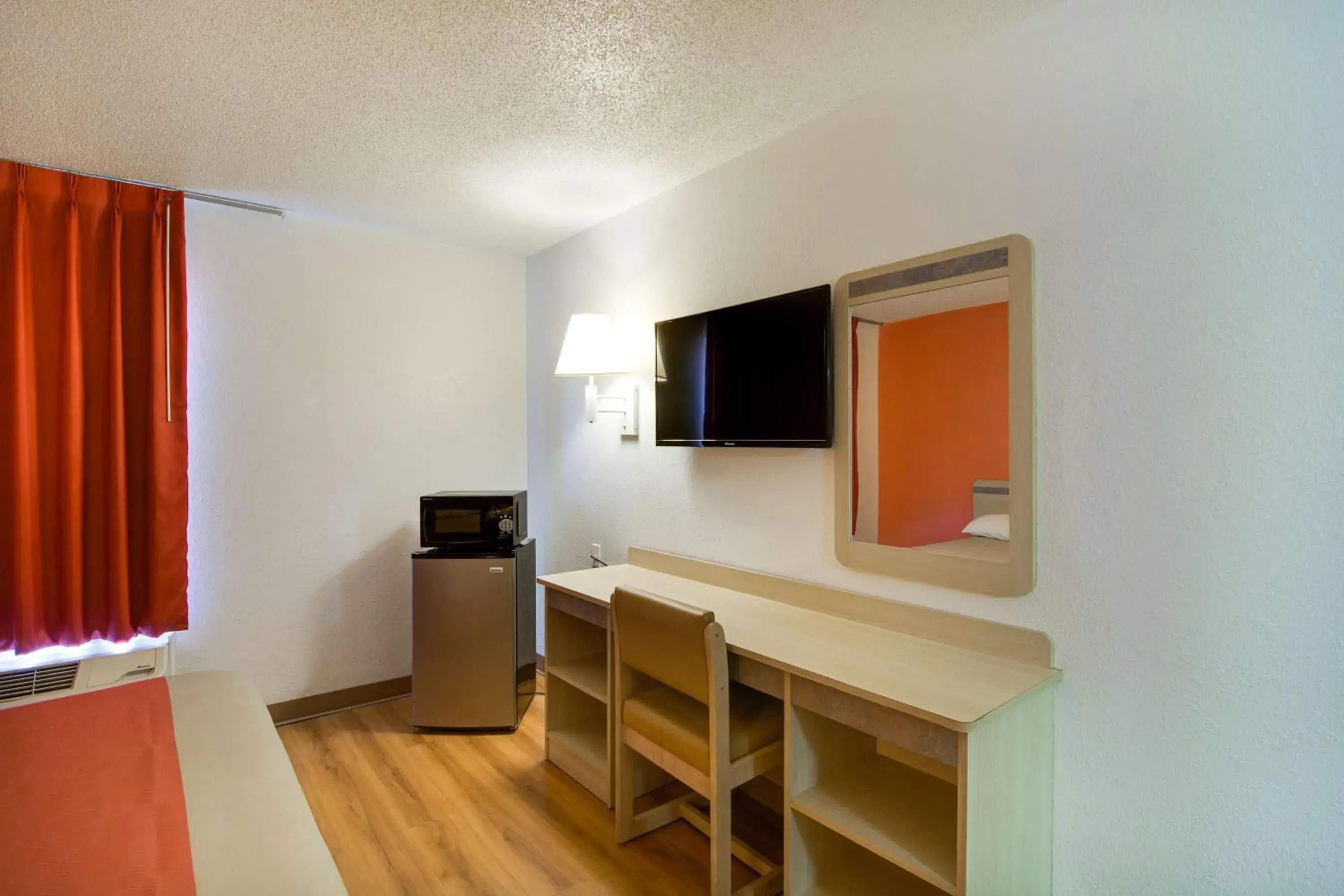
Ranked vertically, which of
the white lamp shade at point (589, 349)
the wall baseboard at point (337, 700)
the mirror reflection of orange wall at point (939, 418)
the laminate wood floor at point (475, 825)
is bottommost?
the laminate wood floor at point (475, 825)

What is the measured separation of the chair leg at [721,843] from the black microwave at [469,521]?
167cm

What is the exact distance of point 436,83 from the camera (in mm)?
2006

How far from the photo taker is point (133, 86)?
2.00 meters

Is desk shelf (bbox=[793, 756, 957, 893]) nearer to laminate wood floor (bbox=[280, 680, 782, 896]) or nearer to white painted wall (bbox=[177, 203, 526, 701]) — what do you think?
laminate wood floor (bbox=[280, 680, 782, 896])

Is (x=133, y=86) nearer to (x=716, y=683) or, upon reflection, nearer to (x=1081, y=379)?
(x=716, y=683)

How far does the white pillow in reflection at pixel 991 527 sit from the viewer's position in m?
1.76

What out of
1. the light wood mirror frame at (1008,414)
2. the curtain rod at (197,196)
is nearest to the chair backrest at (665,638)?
the light wood mirror frame at (1008,414)

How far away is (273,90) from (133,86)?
405 millimetres

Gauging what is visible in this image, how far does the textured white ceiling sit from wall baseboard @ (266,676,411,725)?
2.41 meters

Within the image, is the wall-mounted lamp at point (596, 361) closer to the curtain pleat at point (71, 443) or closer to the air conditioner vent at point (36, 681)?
the curtain pleat at point (71, 443)

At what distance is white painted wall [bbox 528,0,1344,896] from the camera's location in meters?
1.32

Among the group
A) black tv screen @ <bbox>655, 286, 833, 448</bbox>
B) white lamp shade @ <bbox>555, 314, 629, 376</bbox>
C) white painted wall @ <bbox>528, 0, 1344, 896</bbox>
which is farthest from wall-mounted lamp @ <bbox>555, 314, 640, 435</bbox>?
white painted wall @ <bbox>528, 0, 1344, 896</bbox>

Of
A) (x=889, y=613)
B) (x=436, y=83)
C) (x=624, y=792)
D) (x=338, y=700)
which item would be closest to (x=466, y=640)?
(x=338, y=700)

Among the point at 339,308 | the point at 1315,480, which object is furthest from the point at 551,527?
the point at 1315,480
